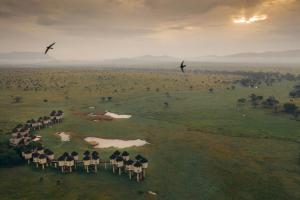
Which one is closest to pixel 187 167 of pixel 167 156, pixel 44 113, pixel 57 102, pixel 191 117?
pixel 167 156

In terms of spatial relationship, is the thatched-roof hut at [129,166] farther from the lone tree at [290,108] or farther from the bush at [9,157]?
the lone tree at [290,108]

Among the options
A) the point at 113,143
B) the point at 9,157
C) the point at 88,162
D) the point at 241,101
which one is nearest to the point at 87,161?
the point at 88,162

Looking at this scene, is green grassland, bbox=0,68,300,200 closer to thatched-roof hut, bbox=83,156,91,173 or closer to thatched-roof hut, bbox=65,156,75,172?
thatched-roof hut, bbox=83,156,91,173

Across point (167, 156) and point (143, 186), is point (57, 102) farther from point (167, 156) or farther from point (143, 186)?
point (143, 186)

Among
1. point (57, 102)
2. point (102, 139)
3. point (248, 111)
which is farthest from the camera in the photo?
point (57, 102)

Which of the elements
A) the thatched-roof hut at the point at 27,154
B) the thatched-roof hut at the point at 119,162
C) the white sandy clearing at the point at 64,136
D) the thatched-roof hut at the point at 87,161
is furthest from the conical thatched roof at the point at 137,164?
the white sandy clearing at the point at 64,136
